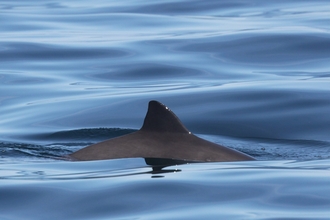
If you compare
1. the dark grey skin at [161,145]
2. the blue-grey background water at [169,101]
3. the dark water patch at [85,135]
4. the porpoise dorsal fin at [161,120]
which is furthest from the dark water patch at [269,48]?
the porpoise dorsal fin at [161,120]

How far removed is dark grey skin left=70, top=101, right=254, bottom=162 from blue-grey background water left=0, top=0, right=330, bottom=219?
218 mm

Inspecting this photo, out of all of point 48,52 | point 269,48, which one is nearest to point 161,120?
point 269,48

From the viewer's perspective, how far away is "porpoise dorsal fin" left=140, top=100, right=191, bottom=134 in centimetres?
938

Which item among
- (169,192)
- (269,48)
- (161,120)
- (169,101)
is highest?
(269,48)

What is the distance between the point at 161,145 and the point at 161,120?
272 millimetres

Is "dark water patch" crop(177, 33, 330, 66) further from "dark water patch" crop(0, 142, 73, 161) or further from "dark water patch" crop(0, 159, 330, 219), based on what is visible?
"dark water patch" crop(0, 159, 330, 219)

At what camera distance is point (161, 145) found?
9531 mm

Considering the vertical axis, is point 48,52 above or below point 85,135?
above

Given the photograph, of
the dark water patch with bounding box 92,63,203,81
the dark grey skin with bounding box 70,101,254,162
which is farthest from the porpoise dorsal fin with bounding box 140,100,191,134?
the dark water patch with bounding box 92,63,203,81

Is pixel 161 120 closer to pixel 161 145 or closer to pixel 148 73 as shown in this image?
pixel 161 145

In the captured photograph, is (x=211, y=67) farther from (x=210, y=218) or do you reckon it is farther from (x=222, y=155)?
(x=210, y=218)

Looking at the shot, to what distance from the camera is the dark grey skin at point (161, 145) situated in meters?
9.44

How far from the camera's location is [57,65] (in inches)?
762

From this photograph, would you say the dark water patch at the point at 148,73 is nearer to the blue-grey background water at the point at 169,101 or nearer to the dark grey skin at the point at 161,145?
the blue-grey background water at the point at 169,101
